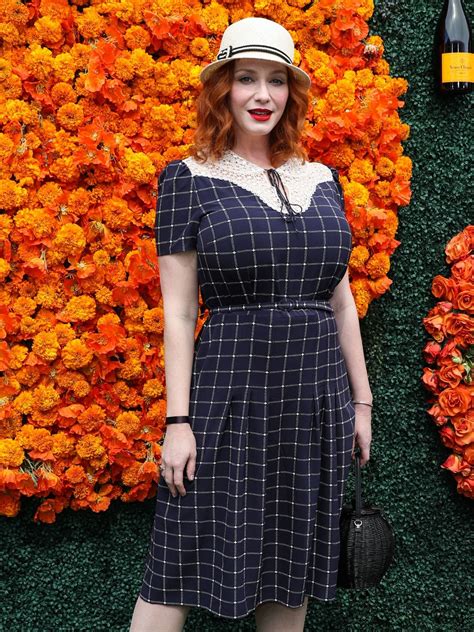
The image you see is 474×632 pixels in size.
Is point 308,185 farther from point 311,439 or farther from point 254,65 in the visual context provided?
point 311,439

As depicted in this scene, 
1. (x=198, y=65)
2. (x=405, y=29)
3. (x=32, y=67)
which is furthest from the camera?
(x=405, y=29)

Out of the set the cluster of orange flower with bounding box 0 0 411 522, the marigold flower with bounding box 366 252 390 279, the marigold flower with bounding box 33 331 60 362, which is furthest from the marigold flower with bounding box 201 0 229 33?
the marigold flower with bounding box 33 331 60 362

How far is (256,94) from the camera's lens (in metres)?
1.86

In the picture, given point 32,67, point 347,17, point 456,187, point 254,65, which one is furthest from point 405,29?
point 32,67

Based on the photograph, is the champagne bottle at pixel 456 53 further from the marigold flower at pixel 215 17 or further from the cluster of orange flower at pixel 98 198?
the marigold flower at pixel 215 17

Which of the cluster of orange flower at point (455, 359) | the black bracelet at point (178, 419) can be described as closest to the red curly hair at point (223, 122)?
the black bracelet at point (178, 419)

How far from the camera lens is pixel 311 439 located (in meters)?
1.85

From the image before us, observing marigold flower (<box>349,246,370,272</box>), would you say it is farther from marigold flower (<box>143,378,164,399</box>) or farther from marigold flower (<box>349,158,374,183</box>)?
marigold flower (<box>143,378,164,399</box>)

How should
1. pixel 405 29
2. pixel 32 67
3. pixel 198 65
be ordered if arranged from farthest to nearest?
pixel 405 29 → pixel 198 65 → pixel 32 67

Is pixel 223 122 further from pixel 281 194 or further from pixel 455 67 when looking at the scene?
pixel 455 67

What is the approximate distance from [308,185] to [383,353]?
0.98 m

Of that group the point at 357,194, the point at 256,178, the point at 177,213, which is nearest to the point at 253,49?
the point at 256,178

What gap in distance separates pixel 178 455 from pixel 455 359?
49.9 inches

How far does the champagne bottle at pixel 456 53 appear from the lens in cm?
265
